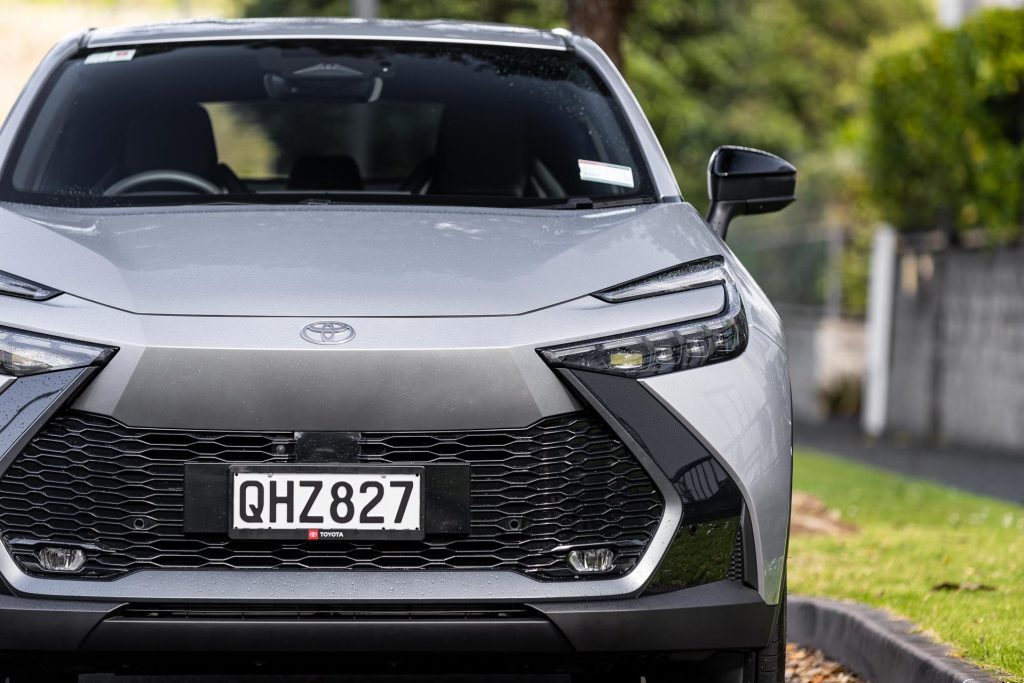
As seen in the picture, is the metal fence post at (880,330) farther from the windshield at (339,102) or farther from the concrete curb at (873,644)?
the windshield at (339,102)

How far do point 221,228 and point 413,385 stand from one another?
2.38ft

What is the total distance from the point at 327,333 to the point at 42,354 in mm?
535

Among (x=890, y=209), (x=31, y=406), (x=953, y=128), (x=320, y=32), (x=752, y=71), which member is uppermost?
(x=752, y=71)

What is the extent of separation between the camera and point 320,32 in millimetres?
5043

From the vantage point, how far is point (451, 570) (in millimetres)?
3244

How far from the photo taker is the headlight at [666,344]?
3285 millimetres

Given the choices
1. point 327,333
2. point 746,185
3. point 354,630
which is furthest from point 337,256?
point 746,185

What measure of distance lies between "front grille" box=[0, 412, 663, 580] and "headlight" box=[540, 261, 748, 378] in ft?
0.38

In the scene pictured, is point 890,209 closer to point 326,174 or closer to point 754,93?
point 326,174

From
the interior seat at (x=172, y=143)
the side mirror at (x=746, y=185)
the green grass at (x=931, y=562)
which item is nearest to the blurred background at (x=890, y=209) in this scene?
the green grass at (x=931, y=562)

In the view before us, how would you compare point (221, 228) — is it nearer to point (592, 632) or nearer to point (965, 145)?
point (592, 632)

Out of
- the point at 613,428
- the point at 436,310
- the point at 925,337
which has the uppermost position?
the point at 436,310

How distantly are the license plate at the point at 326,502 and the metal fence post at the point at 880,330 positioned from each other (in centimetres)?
1620

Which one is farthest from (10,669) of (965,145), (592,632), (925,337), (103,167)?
(925,337)
